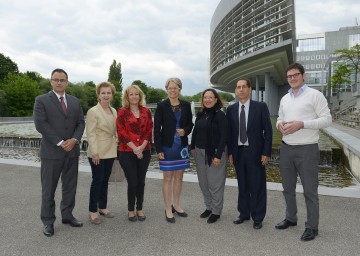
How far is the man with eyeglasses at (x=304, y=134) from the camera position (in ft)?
12.8

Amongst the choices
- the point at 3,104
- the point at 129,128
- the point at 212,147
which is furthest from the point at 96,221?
the point at 3,104

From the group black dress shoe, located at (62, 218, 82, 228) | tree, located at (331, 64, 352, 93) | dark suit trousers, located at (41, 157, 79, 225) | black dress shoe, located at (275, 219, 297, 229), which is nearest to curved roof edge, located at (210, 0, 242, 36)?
tree, located at (331, 64, 352, 93)

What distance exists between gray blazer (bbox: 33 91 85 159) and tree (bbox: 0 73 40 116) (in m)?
56.8

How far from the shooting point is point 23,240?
12.5 ft

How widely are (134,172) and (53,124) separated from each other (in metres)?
1.33

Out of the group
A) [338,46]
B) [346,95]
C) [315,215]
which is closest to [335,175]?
[315,215]

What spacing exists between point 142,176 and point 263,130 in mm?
1941

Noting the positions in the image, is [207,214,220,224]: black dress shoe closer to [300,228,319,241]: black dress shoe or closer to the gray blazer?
[300,228,319,241]: black dress shoe

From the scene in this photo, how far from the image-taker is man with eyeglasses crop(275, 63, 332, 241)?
3.90 metres

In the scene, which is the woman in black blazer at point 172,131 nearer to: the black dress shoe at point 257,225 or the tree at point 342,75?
the black dress shoe at point 257,225

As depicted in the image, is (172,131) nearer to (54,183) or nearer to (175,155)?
(175,155)

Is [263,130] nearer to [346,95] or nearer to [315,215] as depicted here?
[315,215]

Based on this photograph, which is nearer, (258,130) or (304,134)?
(304,134)

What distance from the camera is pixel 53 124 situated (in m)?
4.19
